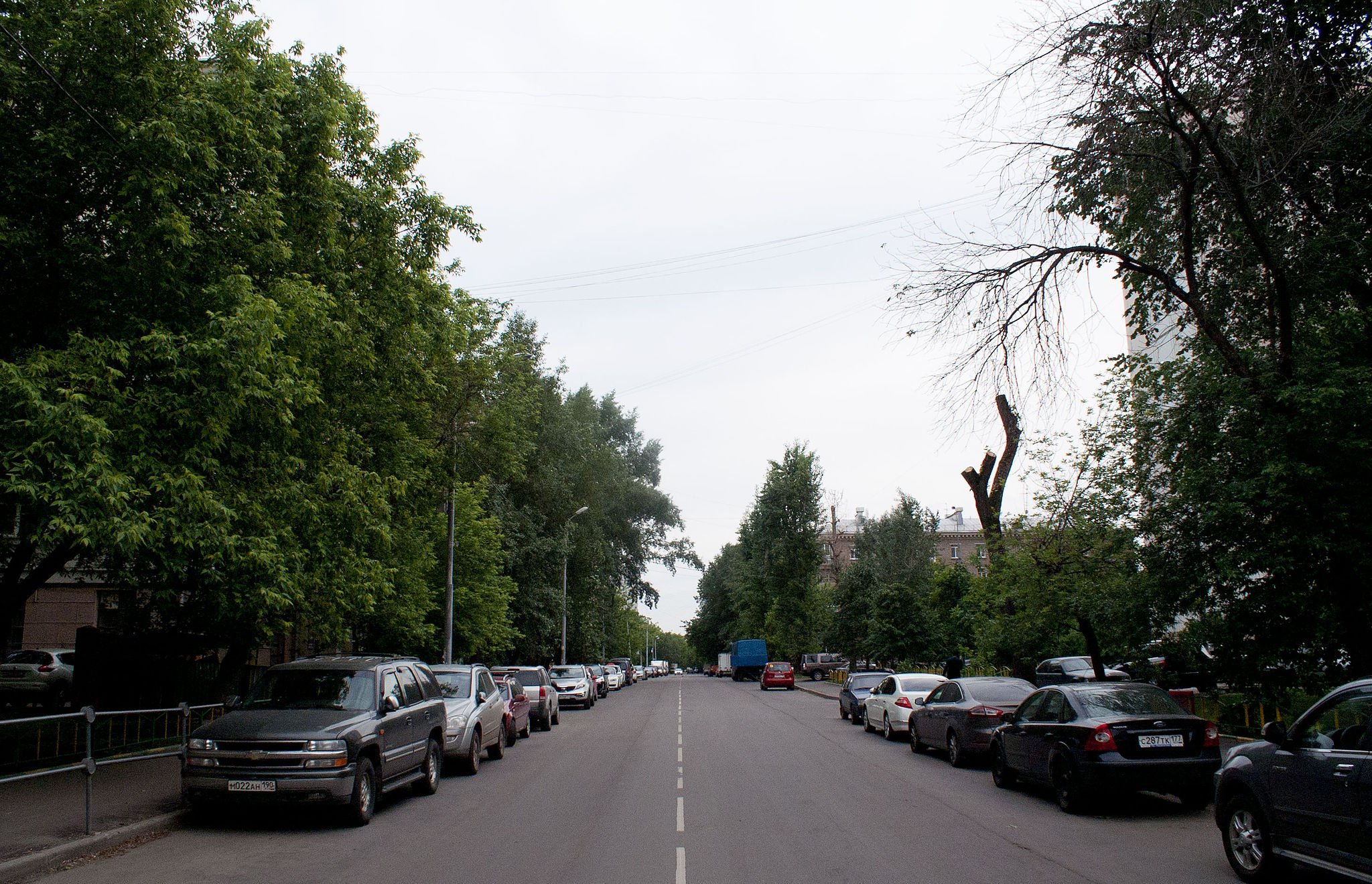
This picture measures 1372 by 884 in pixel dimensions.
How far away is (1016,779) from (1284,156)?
8.90 meters

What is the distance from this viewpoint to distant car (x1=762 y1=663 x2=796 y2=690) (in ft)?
170

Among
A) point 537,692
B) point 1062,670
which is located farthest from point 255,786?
point 1062,670

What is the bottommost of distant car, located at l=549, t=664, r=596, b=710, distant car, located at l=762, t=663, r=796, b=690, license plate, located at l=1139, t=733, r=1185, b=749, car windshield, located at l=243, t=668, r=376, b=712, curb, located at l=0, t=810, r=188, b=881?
distant car, located at l=762, t=663, r=796, b=690

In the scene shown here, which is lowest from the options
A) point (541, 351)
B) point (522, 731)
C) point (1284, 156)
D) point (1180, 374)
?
point (522, 731)

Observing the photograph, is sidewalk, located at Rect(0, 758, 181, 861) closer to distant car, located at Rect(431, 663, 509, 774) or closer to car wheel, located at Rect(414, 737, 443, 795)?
car wheel, located at Rect(414, 737, 443, 795)

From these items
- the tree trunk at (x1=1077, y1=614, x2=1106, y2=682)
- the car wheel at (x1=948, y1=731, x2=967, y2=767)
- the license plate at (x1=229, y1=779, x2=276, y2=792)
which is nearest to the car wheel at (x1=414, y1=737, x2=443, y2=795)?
the license plate at (x1=229, y1=779, x2=276, y2=792)

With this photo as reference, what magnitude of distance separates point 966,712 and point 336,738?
32.4 feet

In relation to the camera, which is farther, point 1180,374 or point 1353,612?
point 1180,374

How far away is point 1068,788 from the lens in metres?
10.9

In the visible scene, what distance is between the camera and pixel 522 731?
2202 centimetres

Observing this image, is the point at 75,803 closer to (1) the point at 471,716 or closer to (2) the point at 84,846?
(2) the point at 84,846

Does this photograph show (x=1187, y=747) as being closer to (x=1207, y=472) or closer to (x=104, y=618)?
(x=1207, y=472)

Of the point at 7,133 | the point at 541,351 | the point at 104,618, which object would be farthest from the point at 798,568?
the point at 7,133

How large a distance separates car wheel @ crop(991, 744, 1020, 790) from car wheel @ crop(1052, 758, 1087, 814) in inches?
64.9
